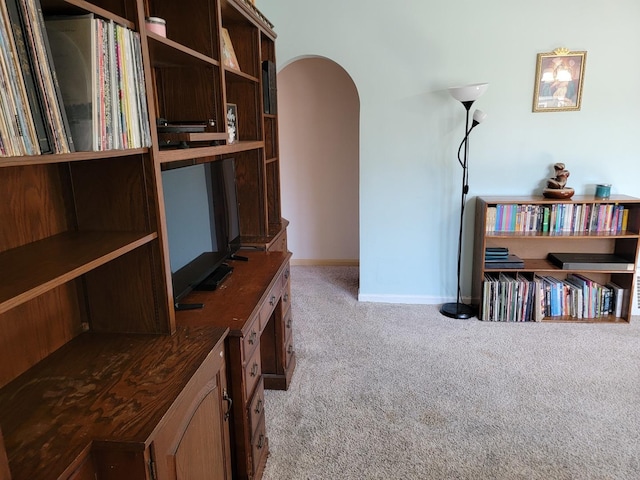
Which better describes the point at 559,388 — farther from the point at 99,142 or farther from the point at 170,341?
the point at 99,142

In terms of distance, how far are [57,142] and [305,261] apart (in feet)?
13.4

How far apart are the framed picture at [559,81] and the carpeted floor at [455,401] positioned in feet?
5.44

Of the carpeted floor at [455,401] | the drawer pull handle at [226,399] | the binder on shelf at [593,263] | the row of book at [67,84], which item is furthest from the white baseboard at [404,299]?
the row of book at [67,84]

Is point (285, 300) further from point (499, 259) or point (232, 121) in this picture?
point (499, 259)

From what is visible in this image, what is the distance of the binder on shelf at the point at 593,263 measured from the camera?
10.9 ft

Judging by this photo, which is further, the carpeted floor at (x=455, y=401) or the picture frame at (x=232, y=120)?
the picture frame at (x=232, y=120)

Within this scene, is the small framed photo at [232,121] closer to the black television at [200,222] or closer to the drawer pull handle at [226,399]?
the black television at [200,222]

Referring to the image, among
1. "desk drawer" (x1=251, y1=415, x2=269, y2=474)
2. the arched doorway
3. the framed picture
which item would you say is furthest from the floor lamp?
"desk drawer" (x1=251, y1=415, x2=269, y2=474)

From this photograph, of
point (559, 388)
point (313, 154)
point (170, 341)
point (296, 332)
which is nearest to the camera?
point (170, 341)

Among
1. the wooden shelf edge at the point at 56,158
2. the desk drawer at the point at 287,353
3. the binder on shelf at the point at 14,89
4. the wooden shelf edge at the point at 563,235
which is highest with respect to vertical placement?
the binder on shelf at the point at 14,89

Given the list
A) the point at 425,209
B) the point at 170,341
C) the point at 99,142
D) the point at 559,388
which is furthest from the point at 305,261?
the point at 99,142

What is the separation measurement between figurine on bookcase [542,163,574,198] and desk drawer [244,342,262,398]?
2.61 m

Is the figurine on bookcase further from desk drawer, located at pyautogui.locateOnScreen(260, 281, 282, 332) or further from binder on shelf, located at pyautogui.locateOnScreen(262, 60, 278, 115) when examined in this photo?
desk drawer, located at pyautogui.locateOnScreen(260, 281, 282, 332)

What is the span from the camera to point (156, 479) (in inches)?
40.3
